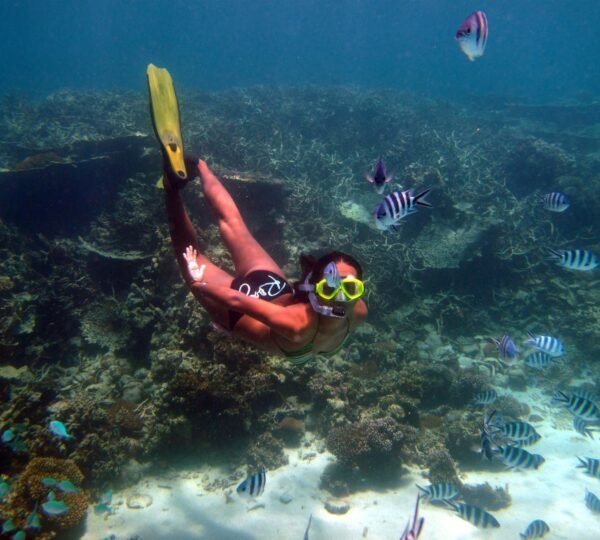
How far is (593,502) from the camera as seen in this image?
18.5ft

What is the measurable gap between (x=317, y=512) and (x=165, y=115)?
5.85m

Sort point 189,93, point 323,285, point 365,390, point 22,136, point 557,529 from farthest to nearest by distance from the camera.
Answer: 1. point 189,93
2. point 22,136
3. point 365,390
4. point 557,529
5. point 323,285

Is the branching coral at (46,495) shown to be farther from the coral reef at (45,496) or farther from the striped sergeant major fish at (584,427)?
the striped sergeant major fish at (584,427)

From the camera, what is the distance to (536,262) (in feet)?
35.9

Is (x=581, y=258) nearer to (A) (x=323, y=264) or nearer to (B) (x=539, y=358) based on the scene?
(B) (x=539, y=358)

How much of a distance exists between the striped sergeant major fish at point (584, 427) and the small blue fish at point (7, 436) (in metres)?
9.04

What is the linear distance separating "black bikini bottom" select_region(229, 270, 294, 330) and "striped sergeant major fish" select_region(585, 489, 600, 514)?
572cm

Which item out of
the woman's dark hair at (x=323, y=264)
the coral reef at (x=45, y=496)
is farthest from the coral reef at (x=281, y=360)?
the woman's dark hair at (x=323, y=264)

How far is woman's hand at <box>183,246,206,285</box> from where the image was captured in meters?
4.02

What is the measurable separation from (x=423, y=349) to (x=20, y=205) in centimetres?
1157

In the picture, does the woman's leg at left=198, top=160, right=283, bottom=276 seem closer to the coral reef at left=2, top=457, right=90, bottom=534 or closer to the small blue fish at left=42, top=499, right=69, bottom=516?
the small blue fish at left=42, top=499, right=69, bottom=516

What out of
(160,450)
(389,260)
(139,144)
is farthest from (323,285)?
(139,144)

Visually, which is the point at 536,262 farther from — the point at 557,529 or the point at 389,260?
the point at 557,529

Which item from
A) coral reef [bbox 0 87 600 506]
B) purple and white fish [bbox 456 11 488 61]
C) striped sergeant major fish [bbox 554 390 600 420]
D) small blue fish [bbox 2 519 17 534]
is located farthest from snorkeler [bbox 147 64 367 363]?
striped sergeant major fish [bbox 554 390 600 420]
